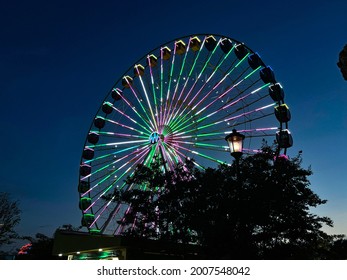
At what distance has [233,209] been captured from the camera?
10.7 metres

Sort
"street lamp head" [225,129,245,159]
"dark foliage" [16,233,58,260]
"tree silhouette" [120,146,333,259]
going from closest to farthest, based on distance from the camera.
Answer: "street lamp head" [225,129,245,159] → "tree silhouette" [120,146,333,259] → "dark foliage" [16,233,58,260]

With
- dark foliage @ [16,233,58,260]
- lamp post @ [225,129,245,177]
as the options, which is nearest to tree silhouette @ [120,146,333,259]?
lamp post @ [225,129,245,177]

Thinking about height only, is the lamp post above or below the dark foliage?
above

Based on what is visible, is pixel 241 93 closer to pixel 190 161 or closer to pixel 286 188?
pixel 190 161

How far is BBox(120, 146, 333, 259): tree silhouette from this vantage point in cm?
1115

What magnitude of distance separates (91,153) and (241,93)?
1157cm

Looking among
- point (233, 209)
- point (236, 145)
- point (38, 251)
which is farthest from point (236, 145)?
point (38, 251)

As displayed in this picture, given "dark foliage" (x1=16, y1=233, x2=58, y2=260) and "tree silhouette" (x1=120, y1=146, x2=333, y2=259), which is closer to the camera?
"tree silhouette" (x1=120, y1=146, x2=333, y2=259)

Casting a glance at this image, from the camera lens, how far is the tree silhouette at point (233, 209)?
11.1 meters

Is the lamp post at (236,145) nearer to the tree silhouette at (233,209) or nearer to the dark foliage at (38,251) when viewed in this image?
the tree silhouette at (233,209)

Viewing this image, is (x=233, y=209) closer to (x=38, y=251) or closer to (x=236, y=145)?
(x=236, y=145)

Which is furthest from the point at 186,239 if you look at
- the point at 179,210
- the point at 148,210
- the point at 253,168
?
the point at 253,168

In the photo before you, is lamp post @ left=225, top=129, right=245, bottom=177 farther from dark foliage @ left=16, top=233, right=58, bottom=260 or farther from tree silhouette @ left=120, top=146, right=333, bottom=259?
dark foliage @ left=16, top=233, right=58, bottom=260

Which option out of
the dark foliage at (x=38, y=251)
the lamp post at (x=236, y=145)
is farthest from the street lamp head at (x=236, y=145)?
the dark foliage at (x=38, y=251)
